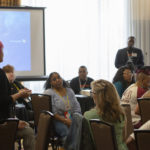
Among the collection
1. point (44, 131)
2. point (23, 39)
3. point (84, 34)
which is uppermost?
point (84, 34)

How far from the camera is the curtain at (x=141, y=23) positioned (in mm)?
9211

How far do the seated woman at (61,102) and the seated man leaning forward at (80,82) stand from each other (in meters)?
1.91

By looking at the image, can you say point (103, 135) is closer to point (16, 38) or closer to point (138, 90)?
point (138, 90)

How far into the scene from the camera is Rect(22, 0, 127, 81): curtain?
337 inches

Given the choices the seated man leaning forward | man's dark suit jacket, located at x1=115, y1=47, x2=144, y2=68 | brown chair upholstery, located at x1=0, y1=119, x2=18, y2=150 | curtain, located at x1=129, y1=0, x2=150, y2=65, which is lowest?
brown chair upholstery, located at x1=0, y1=119, x2=18, y2=150

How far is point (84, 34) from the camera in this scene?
891 cm

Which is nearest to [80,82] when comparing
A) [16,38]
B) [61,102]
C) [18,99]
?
→ [16,38]

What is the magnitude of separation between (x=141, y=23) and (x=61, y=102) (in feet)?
16.6

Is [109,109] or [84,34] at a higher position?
[84,34]

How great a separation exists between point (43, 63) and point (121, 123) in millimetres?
4788

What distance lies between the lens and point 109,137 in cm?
270

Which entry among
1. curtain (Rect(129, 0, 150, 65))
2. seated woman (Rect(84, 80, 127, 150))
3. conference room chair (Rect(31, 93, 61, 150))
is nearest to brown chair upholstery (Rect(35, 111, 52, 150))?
seated woman (Rect(84, 80, 127, 150))

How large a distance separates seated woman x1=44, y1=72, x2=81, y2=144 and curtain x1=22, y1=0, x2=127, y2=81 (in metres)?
3.43

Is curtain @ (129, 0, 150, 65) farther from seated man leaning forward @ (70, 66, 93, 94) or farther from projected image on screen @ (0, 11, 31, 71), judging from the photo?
projected image on screen @ (0, 11, 31, 71)
